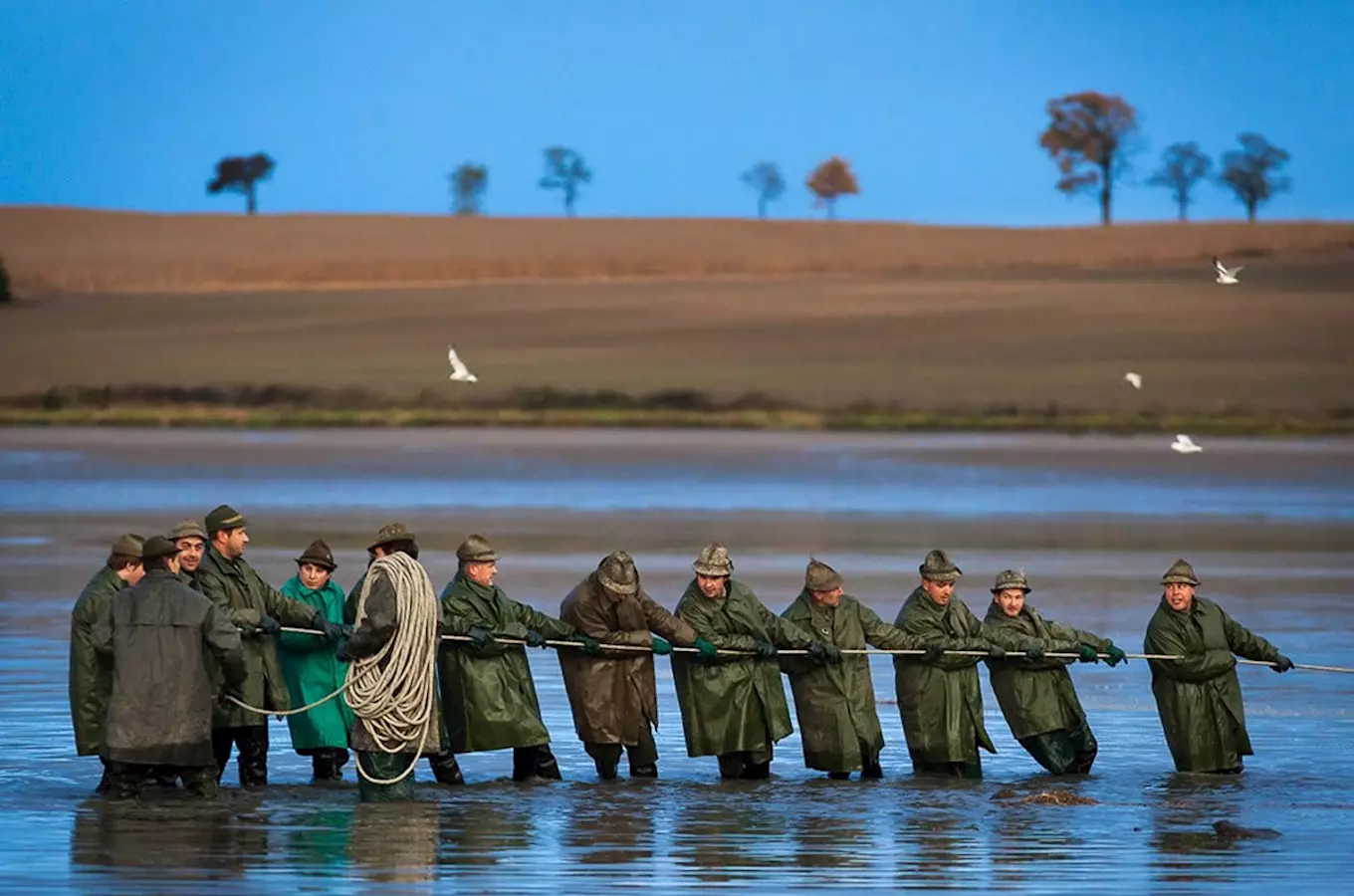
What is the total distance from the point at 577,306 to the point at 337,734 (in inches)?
2462

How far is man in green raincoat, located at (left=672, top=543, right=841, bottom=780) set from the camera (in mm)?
15883

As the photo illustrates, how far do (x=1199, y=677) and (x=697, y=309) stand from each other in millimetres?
62175

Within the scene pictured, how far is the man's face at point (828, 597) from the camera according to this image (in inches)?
629

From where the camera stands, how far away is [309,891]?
484 inches

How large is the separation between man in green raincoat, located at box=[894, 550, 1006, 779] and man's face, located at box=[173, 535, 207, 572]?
401cm

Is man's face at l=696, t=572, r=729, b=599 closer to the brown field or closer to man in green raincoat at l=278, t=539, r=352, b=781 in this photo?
man in green raincoat at l=278, t=539, r=352, b=781

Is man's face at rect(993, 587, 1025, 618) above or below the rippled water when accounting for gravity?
above

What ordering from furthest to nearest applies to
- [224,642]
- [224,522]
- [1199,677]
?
[1199,677]
[224,522]
[224,642]

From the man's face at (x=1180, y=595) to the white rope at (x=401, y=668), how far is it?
172 inches

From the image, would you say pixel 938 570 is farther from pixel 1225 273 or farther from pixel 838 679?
pixel 1225 273

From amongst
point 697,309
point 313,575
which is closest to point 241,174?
point 697,309

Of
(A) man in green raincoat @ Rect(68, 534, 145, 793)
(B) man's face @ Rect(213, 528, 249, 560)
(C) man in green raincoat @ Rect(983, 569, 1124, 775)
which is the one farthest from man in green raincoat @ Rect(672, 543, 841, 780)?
(A) man in green raincoat @ Rect(68, 534, 145, 793)

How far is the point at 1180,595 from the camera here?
1600 cm

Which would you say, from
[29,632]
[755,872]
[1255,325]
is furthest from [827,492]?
[1255,325]
